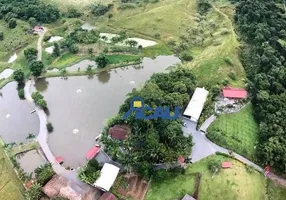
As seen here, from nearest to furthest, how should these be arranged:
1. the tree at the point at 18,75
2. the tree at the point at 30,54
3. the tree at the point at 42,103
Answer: the tree at the point at 42,103 < the tree at the point at 18,75 < the tree at the point at 30,54

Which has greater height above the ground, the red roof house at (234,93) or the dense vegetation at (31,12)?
the dense vegetation at (31,12)

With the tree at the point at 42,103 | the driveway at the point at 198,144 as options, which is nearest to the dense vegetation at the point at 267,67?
the driveway at the point at 198,144

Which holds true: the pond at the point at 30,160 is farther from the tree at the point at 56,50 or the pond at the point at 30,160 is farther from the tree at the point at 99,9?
the tree at the point at 99,9

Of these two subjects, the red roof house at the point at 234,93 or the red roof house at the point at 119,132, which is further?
the red roof house at the point at 234,93

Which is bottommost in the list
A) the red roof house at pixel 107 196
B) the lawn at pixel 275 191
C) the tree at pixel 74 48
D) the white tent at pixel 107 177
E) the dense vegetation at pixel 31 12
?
the lawn at pixel 275 191

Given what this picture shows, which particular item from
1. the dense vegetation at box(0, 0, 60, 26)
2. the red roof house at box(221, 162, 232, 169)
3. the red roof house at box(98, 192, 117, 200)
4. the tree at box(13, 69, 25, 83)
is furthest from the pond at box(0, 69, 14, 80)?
the red roof house at box(221, 162, 232, 169)

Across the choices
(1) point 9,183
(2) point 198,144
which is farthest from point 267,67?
(1) point 9,183
